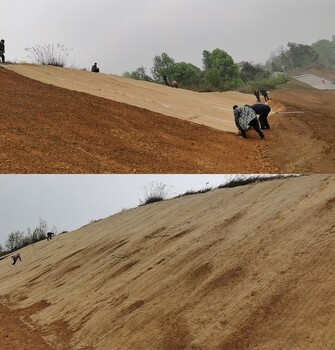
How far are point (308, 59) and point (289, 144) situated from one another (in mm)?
39350

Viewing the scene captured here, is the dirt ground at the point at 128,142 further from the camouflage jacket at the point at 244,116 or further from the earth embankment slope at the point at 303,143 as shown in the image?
the camouflage jacket at the point at 244,116

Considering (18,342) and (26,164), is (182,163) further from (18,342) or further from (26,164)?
(18,342)

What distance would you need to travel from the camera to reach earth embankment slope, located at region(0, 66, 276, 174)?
6608 mm

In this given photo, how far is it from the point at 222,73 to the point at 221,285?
42.1ft

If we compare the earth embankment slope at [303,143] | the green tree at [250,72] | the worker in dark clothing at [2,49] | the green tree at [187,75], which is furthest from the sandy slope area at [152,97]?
the green tree at [250,72]

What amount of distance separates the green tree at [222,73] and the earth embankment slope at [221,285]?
701 centimetres

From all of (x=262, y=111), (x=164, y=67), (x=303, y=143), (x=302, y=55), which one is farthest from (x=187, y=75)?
(x=302, y=55)

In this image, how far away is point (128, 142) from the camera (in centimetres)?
786

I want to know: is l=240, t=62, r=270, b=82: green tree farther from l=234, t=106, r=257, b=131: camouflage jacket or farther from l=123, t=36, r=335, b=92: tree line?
l=234, t=106, r=257, b=131: camouflage jacket

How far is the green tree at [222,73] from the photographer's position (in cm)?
1747

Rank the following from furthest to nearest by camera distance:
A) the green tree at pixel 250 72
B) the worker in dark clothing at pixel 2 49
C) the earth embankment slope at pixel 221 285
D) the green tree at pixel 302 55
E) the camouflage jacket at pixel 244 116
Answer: the green tree at pixel 302 55 < the green tree at pixel 250 72 < the worker in dark clothing at pixel 2 49 < the camouflage jacket at pixel 244 116 < the earth embankment slope at pixel 221 285

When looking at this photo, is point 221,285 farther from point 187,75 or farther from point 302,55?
point 302,55

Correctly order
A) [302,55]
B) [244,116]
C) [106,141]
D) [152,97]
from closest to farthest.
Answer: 1. [106,141]
2. [244,116]
3. [152,97]
4. [302,55]

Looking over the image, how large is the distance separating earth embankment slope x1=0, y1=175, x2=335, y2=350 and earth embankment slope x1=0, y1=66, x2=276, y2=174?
1.19 metres
